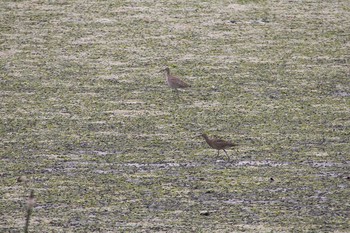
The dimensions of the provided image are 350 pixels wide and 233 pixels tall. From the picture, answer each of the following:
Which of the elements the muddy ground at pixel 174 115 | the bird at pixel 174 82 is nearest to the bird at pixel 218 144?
the muddy ground at pixel 174 115

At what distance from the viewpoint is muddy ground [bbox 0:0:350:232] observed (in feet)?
13.2

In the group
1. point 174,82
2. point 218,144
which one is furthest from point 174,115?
point 218,144

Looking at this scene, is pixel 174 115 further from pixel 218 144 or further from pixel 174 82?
pixel 218 144

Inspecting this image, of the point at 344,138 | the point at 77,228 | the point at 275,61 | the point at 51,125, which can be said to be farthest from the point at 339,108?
the point at 77,228

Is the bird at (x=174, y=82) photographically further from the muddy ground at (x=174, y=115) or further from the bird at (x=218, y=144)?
the bird at (x=218, y=144)

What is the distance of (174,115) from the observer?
17.7 feet

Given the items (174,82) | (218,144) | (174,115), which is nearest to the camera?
(218,144)

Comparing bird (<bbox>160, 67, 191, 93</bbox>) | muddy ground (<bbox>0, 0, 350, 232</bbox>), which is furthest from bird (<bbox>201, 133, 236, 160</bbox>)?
bird (<bbox>160, 67, 191, 93</bbox>)

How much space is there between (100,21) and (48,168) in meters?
2.84

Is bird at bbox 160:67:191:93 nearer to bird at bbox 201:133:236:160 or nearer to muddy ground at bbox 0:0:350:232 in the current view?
muddy ground at bbox 0:0:350:232

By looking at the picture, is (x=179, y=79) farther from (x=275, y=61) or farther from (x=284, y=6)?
(x=284, y=6)

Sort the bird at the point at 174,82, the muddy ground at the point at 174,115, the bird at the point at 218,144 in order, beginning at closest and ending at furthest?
the muddy ground at the point at 174,115, the bird at the point at 218,144, the bird at the point at 174,82

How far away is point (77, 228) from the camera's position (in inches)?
149

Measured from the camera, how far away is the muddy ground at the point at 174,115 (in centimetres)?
403
